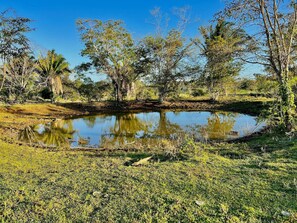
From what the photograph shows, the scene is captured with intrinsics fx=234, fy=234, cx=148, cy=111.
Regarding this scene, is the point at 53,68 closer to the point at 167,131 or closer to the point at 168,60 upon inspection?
the point at 168,60

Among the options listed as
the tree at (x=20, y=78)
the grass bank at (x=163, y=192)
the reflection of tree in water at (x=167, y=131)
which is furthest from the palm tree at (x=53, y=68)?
the grass bank at (x=163, y=192)

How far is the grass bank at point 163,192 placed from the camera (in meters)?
2.74

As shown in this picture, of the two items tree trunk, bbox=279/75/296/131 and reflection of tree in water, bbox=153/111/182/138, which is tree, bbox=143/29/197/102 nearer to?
reflection of tree in water, bbox=153/111/182/138

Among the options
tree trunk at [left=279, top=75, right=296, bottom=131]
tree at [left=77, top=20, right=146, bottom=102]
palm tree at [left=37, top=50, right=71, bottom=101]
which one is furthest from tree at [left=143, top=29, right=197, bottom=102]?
tree trunk at [left=279, top=75, right=296, bottom=131]

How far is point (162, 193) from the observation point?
330cm

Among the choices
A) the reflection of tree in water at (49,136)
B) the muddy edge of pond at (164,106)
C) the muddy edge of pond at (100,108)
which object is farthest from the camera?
the muddy edge of pond at (164,106)

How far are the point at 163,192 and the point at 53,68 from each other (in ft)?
96.0

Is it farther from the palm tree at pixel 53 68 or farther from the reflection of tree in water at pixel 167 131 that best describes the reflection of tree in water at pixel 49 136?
the palm tree at pixel 53 68

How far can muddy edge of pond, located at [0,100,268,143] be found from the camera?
56.4ft

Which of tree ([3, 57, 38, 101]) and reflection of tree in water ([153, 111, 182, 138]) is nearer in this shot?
reflection of tree in water ([153, 111, 182, 138])

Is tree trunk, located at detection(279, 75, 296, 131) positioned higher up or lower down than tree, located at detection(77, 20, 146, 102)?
lower down

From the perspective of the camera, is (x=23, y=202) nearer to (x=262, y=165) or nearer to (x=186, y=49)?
(x=262, y=165)

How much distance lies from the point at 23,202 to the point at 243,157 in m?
4.51

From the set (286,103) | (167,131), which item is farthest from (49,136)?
(286,103)
